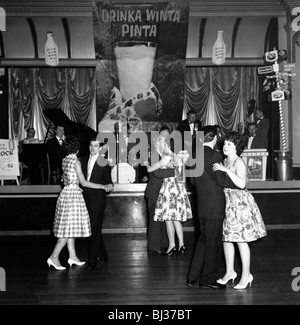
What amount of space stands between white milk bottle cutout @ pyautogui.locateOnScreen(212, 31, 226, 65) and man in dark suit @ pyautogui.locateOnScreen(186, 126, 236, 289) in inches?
311

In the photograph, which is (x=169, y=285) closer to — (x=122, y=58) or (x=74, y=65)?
(x=122, y=58)

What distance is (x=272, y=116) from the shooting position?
12344 mm

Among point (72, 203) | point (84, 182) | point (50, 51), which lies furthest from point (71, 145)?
point (50, 51)

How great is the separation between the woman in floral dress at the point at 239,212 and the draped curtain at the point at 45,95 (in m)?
9.45

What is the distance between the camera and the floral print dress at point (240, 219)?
437cm

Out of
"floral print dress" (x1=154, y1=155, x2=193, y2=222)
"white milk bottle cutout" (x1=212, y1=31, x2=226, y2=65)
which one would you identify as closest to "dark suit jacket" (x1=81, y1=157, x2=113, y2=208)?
"floral print dress" (x1=154, y1=155, x2=193, y2=222)

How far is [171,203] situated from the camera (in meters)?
6.13

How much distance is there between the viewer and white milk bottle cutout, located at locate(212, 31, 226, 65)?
475 inches

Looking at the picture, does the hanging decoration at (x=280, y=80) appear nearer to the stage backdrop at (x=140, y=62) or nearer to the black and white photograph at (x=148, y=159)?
the black and white photograph at (x=148, y=159)

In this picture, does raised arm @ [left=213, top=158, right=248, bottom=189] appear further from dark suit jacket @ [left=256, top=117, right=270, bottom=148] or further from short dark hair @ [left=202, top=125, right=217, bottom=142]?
dark suit jacket @ [left=256, top=117, right=270, bottom=148]

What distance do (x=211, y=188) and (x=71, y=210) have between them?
5.37 feet

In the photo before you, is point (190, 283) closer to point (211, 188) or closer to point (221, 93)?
point (211, 188)
